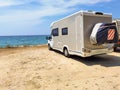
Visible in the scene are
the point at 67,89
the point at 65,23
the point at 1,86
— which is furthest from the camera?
the point at 65,23

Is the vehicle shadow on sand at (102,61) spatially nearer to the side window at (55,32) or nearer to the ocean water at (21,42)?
the side window at (55,32)

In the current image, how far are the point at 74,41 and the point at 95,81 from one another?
4.06 meters

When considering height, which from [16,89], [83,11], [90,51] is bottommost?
[16,89]

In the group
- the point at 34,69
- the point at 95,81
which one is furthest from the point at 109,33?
the point at 34,69

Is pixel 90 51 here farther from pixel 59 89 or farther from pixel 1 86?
pixel 1 86

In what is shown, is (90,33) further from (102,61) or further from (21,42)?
(21,42)

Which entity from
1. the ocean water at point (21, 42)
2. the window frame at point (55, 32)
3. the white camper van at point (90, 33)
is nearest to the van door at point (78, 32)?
the white camper van at point (90, 33)

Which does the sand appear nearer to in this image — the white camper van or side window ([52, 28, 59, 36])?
the white camper van

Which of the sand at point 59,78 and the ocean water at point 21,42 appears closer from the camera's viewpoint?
the sand at point 59,78

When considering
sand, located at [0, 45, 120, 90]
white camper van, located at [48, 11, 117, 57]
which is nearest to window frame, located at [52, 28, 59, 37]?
white camper van, located at [48, 11, 117, 57]

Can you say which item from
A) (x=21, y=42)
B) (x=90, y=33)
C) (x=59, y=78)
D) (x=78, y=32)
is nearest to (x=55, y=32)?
(x=78, y=32)

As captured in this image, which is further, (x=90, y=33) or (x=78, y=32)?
(x=78, y=32)

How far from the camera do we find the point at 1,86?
6492 mm

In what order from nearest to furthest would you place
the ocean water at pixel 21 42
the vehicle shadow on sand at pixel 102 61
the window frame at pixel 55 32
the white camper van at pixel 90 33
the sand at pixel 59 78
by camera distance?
the sand at pixel 59 78 < the white camper van at pixel 90 33 < the vehicle shadow on sand at pixel 102 61 < the window frame at pixel 55 32 < the ocean water at pixel 21 42
